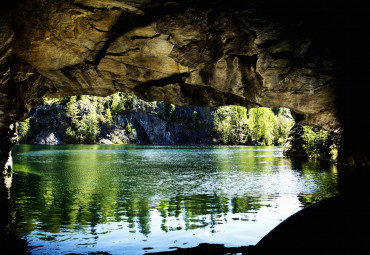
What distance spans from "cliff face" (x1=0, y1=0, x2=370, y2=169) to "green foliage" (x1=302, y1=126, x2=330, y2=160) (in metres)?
28.0

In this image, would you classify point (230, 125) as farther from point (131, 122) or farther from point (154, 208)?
point (154, 208)

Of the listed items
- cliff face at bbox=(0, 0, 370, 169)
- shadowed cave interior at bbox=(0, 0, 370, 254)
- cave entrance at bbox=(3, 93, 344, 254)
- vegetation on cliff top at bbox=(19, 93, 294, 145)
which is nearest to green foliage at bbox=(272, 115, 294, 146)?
vegetation on cliff top at bbox=(19, 93, 294, 145)

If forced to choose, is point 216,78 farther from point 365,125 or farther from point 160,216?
point 365,125

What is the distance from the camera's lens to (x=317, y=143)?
142 feet

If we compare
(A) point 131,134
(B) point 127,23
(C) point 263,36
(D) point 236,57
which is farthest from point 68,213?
(A) point 131,134

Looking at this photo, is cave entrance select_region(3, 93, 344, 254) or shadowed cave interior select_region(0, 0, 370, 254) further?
cave entrance select_region(3, 93, 344, 254)

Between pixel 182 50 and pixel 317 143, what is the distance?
37.1 meters

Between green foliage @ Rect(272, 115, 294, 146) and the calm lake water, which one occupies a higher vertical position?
green foliage @ Rect(272, 115, 294, 146)

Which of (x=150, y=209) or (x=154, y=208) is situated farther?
(x=154, y=208)

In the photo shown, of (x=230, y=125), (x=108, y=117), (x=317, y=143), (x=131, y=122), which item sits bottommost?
(x=317, y=143)

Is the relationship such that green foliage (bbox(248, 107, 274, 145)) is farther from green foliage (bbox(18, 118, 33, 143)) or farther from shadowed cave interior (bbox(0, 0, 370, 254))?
shadowed cave interior (bbox(0, 0, 370, 254))

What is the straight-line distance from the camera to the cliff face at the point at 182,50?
966cm

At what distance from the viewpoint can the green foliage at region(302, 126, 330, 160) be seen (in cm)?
4191

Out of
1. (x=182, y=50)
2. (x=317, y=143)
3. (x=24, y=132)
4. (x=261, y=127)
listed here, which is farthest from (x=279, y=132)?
(x=182, y=50)
